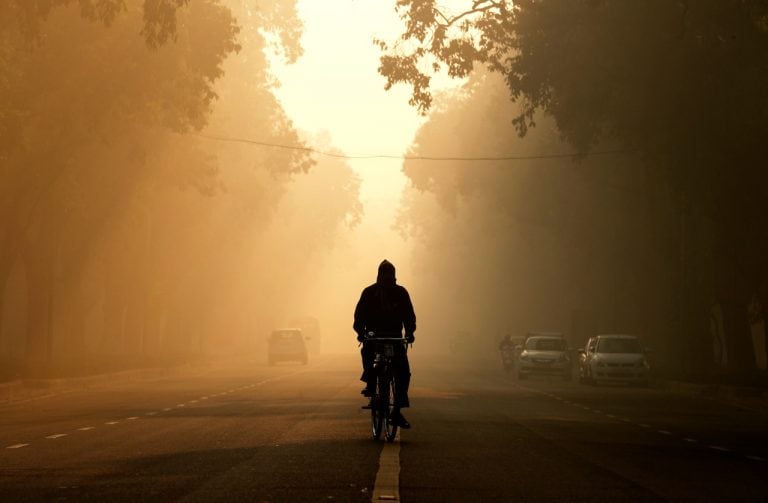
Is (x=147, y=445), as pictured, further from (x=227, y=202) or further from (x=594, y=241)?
(x=227, y=202)

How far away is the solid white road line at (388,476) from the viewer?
12.2m

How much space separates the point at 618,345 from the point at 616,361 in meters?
1.50

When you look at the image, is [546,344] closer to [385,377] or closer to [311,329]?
[385,377]

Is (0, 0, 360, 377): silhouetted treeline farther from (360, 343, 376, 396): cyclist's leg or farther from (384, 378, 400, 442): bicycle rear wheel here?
(384, 378, 400, 442): bicycle rear wheel

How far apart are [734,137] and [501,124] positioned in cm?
3529

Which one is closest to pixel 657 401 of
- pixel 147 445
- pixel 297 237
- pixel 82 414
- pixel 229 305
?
pixel 82 414

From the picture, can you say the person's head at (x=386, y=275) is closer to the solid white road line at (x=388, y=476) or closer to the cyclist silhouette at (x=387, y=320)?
the cyclist silhouette at (x=387, y=320)

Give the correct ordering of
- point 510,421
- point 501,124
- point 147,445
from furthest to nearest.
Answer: point 501,124 < point 510,421 < point 147,445

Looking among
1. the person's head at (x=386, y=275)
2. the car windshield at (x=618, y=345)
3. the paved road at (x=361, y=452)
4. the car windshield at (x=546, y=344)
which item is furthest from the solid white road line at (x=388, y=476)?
the car windshield at (x=546, y=344)

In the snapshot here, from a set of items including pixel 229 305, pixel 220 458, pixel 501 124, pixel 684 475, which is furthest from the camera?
pixel 229 305

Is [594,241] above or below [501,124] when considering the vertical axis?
below

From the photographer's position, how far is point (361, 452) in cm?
1683

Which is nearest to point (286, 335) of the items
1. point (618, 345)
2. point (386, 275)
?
point (618, 345)

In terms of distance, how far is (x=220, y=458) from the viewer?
16125 millimetres
